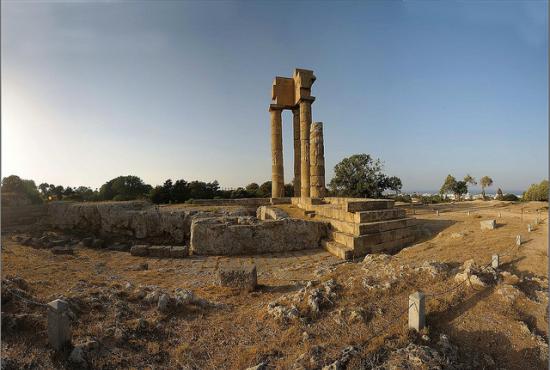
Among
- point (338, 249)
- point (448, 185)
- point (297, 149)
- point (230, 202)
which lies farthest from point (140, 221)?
point (448, 185)

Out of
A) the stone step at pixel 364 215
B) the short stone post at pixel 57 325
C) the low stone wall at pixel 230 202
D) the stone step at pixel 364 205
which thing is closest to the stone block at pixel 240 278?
the short stone post at pixel 57 325

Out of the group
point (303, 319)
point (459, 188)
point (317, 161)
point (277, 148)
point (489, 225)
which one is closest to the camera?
point (303, 319)

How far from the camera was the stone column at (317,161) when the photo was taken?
16.2 m

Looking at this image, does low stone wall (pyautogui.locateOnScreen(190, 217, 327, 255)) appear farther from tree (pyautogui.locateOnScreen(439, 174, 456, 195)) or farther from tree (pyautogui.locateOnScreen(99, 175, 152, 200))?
tree (pyautogui.locateOnScreen(439, 174, 456, 195))

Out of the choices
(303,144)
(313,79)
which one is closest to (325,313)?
(303,144)

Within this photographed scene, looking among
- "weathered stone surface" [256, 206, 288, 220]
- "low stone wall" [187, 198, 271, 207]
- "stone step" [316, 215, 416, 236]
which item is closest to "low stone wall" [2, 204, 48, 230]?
"low stone wall" [187, 198, 271, 207]

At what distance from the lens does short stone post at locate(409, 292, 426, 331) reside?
12.9ft

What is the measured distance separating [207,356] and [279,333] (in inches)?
43.6

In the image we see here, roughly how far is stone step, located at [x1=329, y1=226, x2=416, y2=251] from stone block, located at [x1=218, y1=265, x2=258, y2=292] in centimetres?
425

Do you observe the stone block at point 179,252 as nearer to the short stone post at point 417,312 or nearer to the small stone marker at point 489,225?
the short stone post at point 417,312

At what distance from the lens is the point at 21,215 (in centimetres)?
1858

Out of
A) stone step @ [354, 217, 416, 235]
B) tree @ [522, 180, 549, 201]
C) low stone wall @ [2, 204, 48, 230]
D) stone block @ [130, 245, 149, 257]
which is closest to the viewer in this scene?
stone step @ [354, 217, 416, 235]

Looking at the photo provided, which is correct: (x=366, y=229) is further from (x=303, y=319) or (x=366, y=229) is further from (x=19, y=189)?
(x=19, y=189)

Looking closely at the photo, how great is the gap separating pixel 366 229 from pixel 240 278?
523cm
